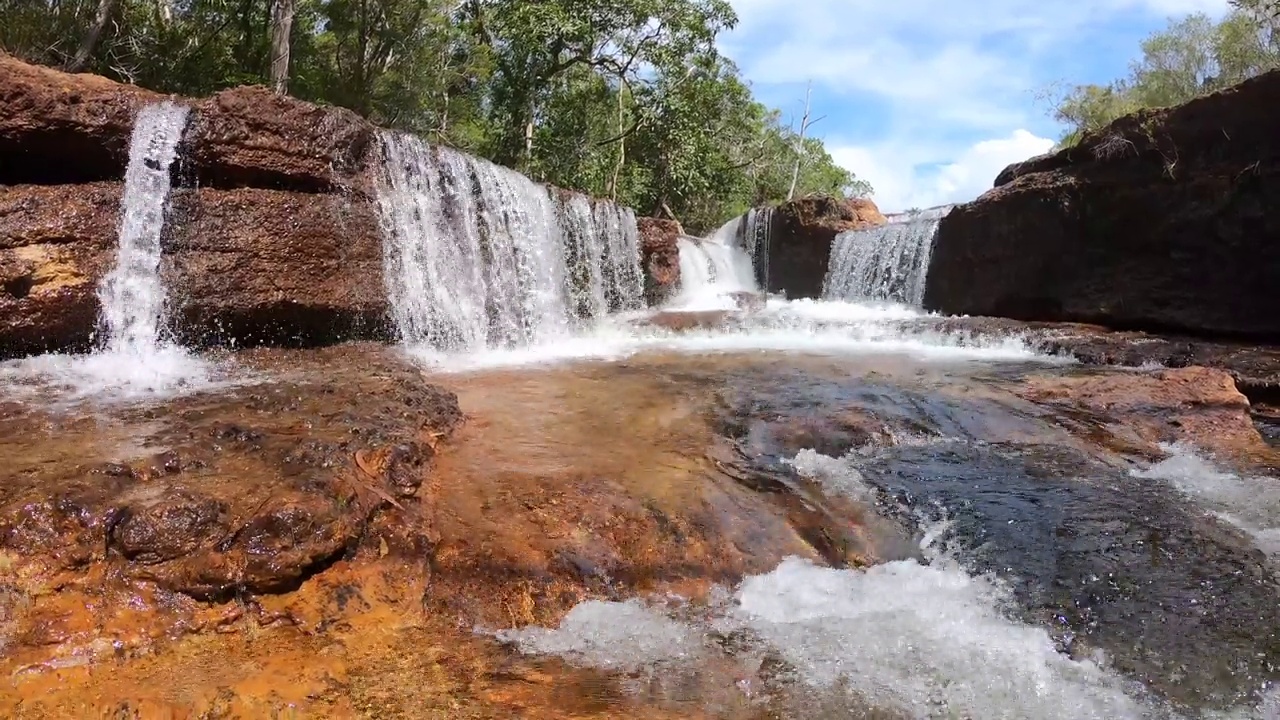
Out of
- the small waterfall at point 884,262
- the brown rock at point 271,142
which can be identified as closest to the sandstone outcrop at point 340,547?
the brown rock at point 271,142

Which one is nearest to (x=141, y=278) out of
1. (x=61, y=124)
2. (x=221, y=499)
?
(x=61, y=124)

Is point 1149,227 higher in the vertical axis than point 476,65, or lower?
lower

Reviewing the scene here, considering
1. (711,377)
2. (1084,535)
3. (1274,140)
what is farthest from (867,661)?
(1274,140)

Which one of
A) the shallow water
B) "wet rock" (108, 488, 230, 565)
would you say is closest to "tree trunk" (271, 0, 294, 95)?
the shallow water

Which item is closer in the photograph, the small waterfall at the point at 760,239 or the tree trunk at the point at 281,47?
the tree trunk at the point at 281,47

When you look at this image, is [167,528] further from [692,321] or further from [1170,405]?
[692,321]

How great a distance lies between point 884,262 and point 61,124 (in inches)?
533

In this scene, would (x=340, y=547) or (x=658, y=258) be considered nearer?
(x=340, y=547)

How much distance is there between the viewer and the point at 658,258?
1652 centimetres

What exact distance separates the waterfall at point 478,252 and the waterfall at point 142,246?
6.72 feet

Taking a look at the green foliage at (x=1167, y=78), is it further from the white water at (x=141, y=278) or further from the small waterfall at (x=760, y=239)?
the white water at (x=141, y=278)

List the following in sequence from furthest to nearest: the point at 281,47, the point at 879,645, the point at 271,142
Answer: the point at 281,47 → the point at 271,142 → the point at 879,645

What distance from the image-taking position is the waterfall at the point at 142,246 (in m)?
6.79

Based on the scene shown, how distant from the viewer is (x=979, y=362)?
891 centimetres
